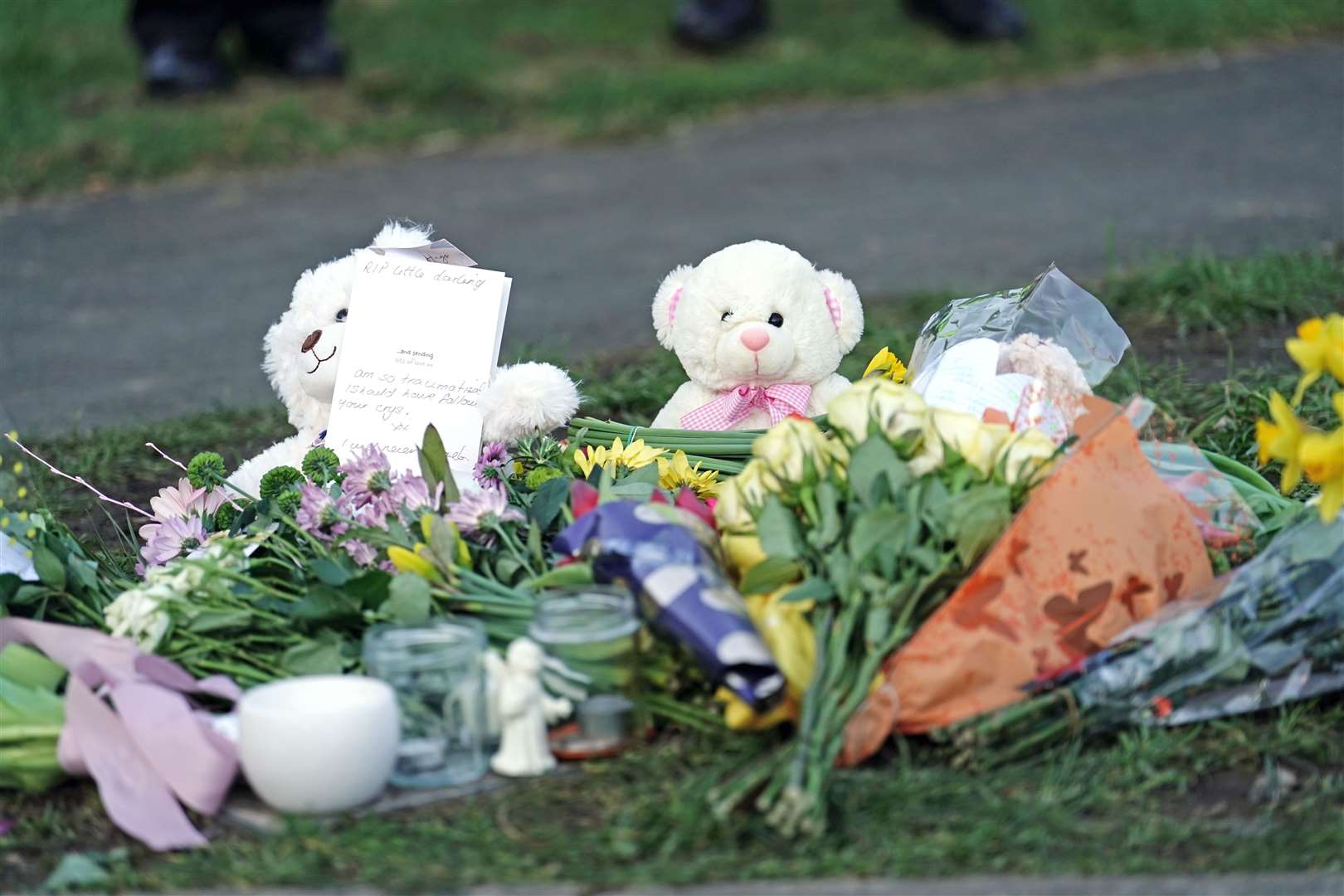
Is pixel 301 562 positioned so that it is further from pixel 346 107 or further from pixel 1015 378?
pixel 346 107

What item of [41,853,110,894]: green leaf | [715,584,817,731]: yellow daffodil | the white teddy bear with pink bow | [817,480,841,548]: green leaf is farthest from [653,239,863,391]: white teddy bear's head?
[41,853,110,894]: green leaf

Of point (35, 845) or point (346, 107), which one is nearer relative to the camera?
point (35, 845)

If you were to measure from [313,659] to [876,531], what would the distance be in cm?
78

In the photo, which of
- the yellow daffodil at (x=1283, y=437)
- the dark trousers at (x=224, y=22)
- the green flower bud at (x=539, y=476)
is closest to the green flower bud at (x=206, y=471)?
the green flower bud at (x=539, y=476)

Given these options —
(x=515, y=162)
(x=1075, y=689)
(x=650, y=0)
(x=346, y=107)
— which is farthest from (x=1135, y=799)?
(x=650, y=0)

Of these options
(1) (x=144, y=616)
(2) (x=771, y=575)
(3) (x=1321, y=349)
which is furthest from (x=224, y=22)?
(3) (x=1321, y=349)

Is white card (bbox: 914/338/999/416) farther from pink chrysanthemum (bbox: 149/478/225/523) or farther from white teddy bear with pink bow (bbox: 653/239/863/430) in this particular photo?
pink chrysanthemum (bbox: 149/478/225/523)

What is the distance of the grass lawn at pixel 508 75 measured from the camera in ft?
20.5

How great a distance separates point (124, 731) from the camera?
2094 mm

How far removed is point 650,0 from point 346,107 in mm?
1914

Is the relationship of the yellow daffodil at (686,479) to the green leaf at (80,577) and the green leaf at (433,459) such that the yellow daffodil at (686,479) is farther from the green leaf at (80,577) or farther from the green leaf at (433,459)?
the green leaf at (80,577)

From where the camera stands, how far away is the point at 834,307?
2.78 metres

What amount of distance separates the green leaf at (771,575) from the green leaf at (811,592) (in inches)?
1.7

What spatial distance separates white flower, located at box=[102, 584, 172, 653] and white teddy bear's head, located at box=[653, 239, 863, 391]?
3.17 ft
